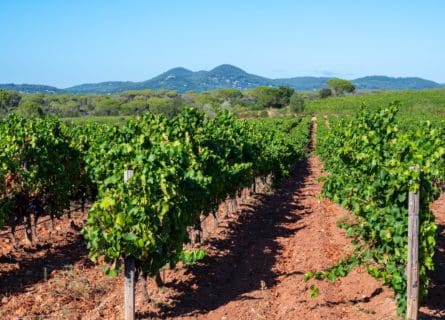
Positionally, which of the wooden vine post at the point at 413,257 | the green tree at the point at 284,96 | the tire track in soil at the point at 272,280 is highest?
the green tree at the point at 284,96

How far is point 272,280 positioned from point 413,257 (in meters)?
4.16

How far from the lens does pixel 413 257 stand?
664 cm

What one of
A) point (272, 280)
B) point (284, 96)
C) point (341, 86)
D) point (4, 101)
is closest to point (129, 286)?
point (272, 280)

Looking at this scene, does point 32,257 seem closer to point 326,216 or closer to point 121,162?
point 121,162

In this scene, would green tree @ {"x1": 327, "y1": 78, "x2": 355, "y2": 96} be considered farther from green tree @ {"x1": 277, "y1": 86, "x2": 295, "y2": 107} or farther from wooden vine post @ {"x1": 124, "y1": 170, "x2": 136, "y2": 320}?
wooden vine post @ {"x1": 124, "y1": 170, "x2": 136, "y2": 320}

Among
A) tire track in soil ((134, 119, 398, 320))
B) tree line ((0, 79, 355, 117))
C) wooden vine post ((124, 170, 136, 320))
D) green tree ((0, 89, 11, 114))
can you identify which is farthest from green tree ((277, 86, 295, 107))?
wooden vine post ((124, 170, 136, 320))

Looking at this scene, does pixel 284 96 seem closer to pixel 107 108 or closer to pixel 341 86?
pixel 341 86

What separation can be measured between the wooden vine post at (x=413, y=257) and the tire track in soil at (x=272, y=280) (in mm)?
804

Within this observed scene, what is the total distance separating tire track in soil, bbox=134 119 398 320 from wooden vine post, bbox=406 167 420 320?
80 cm

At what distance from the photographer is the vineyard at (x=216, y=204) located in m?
7.15

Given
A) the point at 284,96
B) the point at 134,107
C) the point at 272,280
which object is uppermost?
the point at 284,96

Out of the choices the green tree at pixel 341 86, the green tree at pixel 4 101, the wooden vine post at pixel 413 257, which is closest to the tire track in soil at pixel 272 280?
the wooden vine post at pixel 413 257

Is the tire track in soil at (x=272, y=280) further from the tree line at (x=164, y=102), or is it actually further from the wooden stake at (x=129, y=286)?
the tree line at (x=164, y=102)

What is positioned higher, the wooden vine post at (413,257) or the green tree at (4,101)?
the green tree at (4,101)
